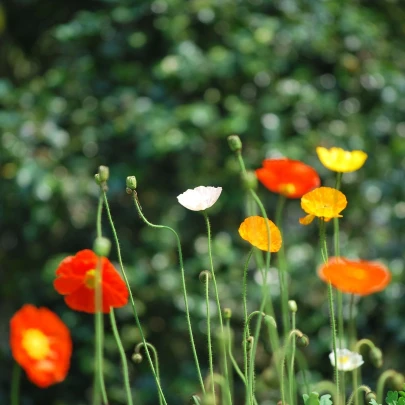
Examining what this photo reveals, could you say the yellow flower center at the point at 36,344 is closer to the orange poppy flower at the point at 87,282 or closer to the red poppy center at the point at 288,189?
the orange poppy flower at the point at 87,282

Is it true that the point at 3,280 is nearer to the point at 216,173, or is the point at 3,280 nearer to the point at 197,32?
the point at 216,173

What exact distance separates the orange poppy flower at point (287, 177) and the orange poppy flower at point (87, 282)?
23cm

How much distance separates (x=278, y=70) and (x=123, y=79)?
1.32 ft

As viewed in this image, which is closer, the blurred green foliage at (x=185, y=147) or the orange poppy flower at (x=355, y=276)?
the orange poppy flower at (x=355, y=276)

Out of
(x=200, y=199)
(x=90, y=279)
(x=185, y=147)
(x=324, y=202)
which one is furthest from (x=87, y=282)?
(x=185, y=147)

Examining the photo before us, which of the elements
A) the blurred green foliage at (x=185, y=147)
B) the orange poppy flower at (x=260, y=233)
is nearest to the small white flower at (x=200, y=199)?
the orange poppy flower at (x=260, y=233)

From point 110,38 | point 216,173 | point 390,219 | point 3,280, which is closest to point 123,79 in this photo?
point 110,38

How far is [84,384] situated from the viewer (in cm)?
222

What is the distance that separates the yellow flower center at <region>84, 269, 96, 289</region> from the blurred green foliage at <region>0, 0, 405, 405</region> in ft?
3.73

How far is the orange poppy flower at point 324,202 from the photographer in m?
0.85

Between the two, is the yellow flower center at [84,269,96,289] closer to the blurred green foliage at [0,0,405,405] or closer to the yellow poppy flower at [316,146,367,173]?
the yellow poppy flower at [316,146,367,173]

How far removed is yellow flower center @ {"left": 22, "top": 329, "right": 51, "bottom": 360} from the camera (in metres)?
0.84

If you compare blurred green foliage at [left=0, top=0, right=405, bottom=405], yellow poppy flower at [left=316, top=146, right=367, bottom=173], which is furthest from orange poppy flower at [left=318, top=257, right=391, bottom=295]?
blurred green foliage at [left=0, top=0, right=405, bottom=405]

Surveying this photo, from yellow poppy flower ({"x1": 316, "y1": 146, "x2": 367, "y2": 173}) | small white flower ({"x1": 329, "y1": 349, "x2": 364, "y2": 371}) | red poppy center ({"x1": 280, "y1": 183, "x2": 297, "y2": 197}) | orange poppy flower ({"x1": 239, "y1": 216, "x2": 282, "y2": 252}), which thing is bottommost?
small white flower ({"x1": 329, "y1": 349, "x2": 364, "y2": 371})
